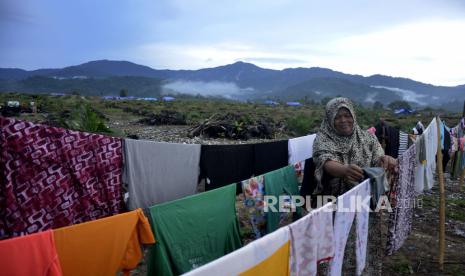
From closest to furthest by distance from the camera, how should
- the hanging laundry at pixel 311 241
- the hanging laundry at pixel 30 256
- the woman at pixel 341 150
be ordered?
the hanging laundry at pixel 30 256 < the hanging laundry at pixel 311 241 < the woman at pixel 341 150

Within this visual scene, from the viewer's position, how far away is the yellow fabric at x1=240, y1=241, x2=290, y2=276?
1706 mm

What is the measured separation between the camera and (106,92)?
4633 inches

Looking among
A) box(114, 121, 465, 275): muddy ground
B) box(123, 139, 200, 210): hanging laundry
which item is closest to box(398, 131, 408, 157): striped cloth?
box(114, 121, 465, 275): muddy ground

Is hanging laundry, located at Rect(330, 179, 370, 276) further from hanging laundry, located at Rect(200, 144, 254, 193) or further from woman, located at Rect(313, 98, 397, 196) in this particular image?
hanging laundry, located at Rect(200, 144, 254, 193)

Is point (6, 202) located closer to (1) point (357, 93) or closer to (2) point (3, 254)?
(2) point (3, 254)

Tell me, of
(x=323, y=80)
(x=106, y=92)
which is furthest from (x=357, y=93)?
(x=106, y=92)

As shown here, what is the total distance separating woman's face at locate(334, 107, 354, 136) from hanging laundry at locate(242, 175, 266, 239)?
3.03 ft

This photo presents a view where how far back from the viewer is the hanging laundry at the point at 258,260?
4.86ft

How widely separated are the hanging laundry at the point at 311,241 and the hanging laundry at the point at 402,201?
1.61 metres

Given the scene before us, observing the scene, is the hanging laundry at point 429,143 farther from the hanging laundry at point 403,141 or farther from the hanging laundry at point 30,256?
the hanging laundry at point 30,256

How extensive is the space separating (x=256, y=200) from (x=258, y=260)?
178 cm

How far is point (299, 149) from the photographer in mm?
5191

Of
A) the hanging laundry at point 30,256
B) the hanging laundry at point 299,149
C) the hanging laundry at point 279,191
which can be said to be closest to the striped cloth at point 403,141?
the hanging laundry at point 299,149

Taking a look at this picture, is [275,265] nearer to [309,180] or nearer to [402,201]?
[309,180]
